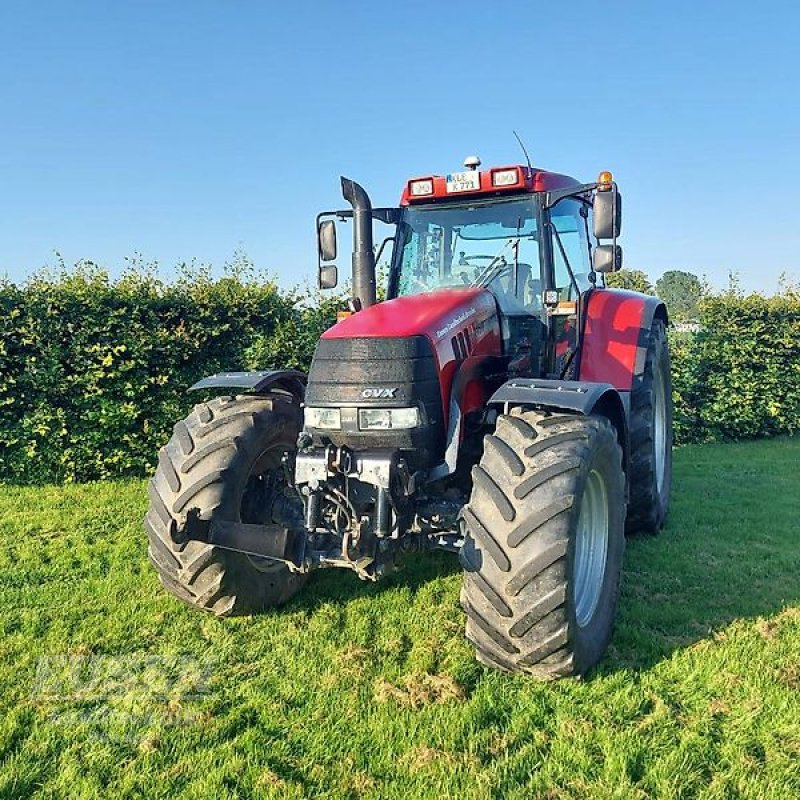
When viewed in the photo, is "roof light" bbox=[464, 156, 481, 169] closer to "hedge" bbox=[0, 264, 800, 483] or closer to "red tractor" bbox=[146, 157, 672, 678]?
"red tractor" bbox=[146, 157, 672, 678]

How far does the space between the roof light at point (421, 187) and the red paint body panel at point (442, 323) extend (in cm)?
75

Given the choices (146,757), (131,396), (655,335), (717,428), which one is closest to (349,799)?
(146,757)

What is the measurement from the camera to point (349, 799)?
255cm

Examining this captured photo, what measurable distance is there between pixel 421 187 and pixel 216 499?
244 cm

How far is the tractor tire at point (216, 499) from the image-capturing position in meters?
3.77

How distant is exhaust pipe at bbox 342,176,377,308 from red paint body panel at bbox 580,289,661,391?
60.5 inches

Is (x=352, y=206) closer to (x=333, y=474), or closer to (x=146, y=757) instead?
(x=333, y=474)

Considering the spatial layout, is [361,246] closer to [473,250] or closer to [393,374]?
[473,250]

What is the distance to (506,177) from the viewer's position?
4.46 meters

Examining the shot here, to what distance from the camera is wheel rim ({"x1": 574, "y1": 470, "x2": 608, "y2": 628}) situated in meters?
3.65

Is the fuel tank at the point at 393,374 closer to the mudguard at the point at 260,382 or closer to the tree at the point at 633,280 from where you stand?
the mudguard at the point at 260,382

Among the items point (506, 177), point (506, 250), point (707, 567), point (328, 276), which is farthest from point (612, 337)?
point (328, 276)

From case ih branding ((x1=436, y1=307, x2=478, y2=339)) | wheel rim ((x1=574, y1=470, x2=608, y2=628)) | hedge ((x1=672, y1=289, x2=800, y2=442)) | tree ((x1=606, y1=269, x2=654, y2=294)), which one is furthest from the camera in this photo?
tree ((x1=606, y1=269, x2=654, y2=294))

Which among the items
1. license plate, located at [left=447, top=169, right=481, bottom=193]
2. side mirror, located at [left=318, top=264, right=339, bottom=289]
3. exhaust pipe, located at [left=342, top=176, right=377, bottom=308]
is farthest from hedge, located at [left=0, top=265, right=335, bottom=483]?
license plate, located at [left=447, top=169, right=481, bottom=193]
